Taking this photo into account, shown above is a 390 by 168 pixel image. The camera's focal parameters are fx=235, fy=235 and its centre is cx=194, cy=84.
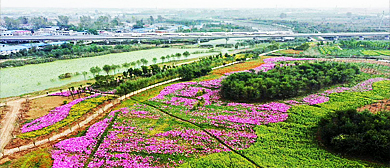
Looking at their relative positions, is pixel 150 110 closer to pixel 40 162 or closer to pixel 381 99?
pixel 40 162

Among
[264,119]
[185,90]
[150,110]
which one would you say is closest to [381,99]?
[264,119]

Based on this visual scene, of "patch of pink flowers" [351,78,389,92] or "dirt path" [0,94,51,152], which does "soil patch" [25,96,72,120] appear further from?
"patch of pink flowers" [351,78,389,92]

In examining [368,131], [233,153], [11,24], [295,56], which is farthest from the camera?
[11,24]

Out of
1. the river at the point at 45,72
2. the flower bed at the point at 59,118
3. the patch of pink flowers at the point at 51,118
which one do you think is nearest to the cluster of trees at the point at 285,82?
the flower bed at the point at 59,118

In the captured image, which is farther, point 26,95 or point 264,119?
point 26,95

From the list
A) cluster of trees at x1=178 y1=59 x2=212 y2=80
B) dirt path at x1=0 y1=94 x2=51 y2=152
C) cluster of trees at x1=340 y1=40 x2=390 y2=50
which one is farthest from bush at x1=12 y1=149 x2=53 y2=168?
cluster of trees at x1=340 y1=40 x2=390 y2=50

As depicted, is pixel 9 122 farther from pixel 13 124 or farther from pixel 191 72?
pixel 191 72

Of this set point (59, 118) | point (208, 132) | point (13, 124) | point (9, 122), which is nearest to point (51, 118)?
point (59, 118)

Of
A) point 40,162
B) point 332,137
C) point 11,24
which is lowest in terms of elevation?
point 40,162
